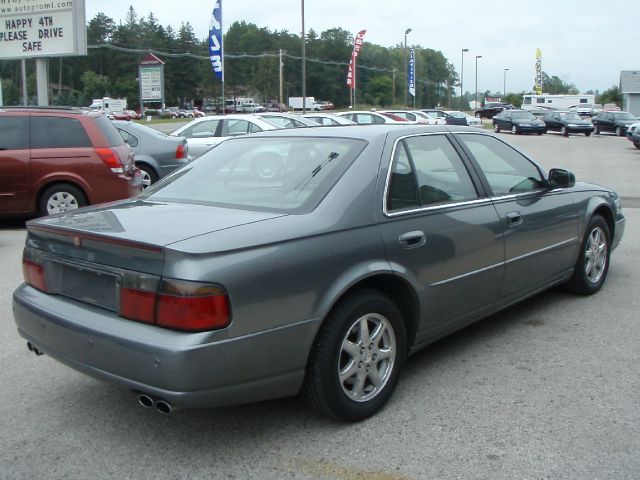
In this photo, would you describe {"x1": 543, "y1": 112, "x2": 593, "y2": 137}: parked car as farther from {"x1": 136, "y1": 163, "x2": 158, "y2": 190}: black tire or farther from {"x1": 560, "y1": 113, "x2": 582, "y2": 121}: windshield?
{"x1": 136, "y1": 163, "x2": 158, "y2": 190}: black tire

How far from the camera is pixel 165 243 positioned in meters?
3.00

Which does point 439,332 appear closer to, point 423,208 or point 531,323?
point 423,208

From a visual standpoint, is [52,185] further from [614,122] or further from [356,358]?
[614,122]

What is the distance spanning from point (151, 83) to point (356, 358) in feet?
178

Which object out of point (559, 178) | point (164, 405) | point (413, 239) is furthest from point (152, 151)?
point (164, 405)

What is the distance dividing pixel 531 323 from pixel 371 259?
2225 mm

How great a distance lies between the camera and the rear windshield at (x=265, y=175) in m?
3.67

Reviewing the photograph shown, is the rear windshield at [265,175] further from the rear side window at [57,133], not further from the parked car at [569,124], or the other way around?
the parked car at [569,124]

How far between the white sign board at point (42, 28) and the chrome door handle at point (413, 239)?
50.6 feet

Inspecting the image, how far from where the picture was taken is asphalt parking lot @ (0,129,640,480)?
3.12 m

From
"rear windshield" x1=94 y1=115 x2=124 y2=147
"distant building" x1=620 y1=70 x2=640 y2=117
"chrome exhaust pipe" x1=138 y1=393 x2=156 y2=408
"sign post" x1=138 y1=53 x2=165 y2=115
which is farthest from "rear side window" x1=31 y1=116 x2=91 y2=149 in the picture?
"distant building" x1=620 y1=70 x2=640 y2=117

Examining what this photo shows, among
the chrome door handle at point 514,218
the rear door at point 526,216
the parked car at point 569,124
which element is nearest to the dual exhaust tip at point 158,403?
the rear door at point 526,216

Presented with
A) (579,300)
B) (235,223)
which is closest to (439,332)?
(235,223)

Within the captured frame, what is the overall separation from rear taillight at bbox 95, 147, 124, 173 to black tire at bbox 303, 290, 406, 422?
6811 millimetres
